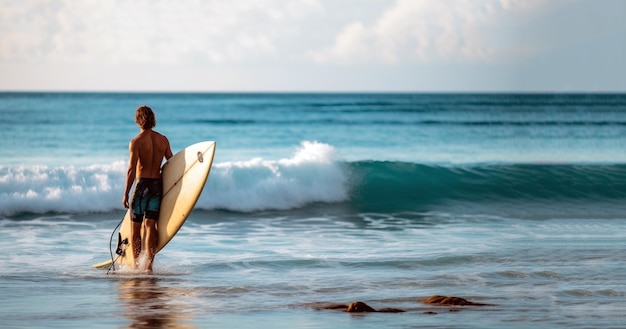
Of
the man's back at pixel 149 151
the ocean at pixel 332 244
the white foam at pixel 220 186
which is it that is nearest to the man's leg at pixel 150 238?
the ocean at pixel 332 244

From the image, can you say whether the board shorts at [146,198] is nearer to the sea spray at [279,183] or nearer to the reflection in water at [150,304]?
the reflection in water at [150,304]

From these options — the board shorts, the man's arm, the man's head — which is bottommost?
the board shorts

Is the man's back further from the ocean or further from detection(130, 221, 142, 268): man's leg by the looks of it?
the ocean

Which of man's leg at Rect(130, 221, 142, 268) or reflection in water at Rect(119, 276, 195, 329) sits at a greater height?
man's leg at Rect(130, 221, 142, 268)

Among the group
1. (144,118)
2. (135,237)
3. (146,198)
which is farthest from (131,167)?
(135,237)

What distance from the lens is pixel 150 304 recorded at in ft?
21.9

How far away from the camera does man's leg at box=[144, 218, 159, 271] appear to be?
8180 millimetres

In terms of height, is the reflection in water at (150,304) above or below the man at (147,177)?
below

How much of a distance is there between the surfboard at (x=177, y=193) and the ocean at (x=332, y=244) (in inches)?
13.4

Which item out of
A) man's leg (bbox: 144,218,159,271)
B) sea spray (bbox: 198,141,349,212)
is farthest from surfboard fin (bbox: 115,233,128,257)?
sea spray (bbox: 198,141,349,212)

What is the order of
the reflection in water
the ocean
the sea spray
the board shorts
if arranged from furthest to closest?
the sea spray < the board shorts < the ocean < the reflection in water

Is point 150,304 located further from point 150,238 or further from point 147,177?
point 147,177

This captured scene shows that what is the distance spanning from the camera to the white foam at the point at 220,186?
13.6 meters

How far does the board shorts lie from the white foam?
5.31 metres
